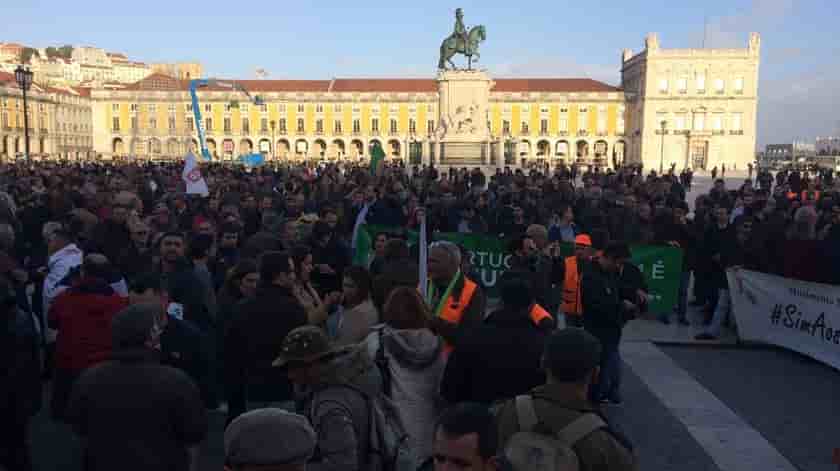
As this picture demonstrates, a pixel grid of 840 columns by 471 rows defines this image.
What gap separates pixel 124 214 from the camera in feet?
22.9

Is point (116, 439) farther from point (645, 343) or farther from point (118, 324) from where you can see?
point (645, 343)

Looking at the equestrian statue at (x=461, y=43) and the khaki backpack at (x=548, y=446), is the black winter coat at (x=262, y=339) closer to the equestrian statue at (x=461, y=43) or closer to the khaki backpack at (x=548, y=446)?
the khaki backpack at (x=548, y=446)

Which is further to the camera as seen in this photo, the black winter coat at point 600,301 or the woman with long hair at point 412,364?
the black winter coat at point 600,301

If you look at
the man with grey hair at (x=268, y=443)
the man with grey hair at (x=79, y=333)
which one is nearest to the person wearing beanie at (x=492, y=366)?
the man with grey hair at (x=268, y=443)

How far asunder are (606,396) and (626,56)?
7900 cm

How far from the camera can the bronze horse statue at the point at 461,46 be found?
3428 centimetres

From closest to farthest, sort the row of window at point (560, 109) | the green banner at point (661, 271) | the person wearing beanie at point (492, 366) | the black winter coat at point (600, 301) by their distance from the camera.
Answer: the person wearing beanie at point (492, 366), the black winter coat at point (600, 301), the green banner at point (661, 271), the row of window at point (560, 109)

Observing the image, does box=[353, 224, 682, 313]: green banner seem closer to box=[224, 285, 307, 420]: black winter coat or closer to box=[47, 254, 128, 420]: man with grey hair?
box=[47, 254, 128, 420]: man with grey hair

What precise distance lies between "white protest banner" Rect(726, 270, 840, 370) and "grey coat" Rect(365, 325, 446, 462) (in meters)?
5.04

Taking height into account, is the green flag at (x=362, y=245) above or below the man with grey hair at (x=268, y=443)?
below

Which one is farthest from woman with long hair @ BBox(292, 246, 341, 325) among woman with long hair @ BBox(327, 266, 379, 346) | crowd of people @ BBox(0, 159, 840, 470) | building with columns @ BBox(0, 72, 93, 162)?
building with columns @ BBox(0, 72, 93, 162)

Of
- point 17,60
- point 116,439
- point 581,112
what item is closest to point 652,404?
point 116,439

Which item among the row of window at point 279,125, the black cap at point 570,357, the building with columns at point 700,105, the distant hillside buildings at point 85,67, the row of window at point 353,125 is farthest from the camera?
the distant hillside buildings at point 85,67

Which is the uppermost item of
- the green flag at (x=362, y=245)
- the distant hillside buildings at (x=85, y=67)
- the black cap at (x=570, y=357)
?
the distant hillside buildings at (x=85, y=67)
